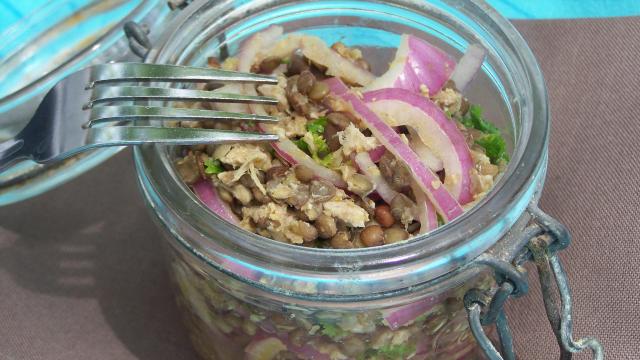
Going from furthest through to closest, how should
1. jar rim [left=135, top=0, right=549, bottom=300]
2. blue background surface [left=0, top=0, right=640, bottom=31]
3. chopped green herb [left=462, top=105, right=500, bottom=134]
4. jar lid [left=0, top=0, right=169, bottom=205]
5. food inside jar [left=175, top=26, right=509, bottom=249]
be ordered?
1. blue background surface [left=0, top=0, right=640, bottom=31]
2. jar lid [left=0, top=0, right=169, bottom=205]
3. chopped green herb [left=462, top=105, right=500, bottom=134]
4. food inside jar [left=175, top=26, right=509, bottom=249]
5. jar rim [left=135, top=0, right=549, bottom=300]

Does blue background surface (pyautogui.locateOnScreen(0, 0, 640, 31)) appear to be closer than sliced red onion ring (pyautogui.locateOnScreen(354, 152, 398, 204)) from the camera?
No

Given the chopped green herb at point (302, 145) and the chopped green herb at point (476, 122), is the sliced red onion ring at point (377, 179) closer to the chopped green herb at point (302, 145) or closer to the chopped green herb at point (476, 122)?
the chopped green herb at point (302, 145)

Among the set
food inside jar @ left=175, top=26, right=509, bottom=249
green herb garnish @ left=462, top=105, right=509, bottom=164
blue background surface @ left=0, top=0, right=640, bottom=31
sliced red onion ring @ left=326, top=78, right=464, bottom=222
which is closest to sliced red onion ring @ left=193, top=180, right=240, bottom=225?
food inside jar @ left=175, top=26, right=509, bottom=249

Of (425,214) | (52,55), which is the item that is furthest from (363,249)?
(52,55)

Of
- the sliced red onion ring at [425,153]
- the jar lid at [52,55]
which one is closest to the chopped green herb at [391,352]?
the sliced red onion ring at [425,153]

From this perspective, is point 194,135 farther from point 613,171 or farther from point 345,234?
point 613,171

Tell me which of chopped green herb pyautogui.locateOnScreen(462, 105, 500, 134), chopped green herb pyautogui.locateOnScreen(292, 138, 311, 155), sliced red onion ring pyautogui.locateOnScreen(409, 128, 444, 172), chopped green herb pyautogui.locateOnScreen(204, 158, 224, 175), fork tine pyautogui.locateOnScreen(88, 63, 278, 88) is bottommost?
chopped green herb pyautogui.locateOnScreen(204, 158, 224, 175)

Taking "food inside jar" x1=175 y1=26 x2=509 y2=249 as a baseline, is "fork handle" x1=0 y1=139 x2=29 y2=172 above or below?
below

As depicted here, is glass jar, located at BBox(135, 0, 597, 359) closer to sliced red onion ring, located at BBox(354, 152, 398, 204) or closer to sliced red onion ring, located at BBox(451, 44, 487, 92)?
sliced red onion ring, located at BBox(451, 44, 487, 92)
